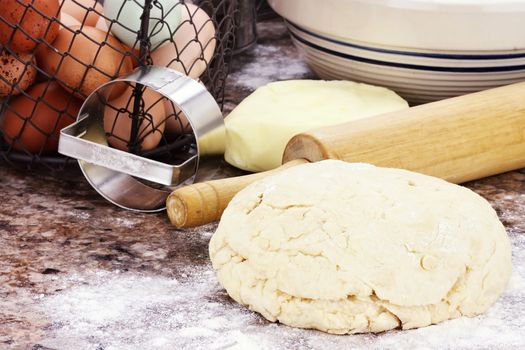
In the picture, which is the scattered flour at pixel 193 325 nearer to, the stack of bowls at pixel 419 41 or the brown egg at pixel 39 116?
the brown egg at pixel 39 116

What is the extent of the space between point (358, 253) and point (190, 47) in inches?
18.1

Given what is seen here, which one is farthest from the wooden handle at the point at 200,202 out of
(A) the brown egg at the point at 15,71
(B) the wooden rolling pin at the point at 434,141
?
(A) the brown egg at the point at 15,71

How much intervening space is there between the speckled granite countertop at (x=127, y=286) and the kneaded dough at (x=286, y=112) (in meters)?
0.16

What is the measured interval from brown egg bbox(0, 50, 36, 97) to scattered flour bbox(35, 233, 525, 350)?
0.95 feet

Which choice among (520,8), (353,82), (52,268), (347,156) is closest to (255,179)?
(347,156)

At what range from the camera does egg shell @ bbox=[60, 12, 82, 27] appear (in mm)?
1177

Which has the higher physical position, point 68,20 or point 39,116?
point 68,20

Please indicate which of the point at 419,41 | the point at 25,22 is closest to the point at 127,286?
the point at 25,22

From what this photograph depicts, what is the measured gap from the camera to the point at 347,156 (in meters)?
1.13

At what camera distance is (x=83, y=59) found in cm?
114

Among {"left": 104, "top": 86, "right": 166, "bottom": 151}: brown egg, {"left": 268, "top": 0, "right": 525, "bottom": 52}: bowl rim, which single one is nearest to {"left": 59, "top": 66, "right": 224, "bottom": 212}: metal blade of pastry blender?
{"left": 104, "top": 86, "right": 166, "bottom": 151}: brown egg

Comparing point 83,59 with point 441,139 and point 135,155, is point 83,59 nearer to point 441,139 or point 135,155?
point 135,155

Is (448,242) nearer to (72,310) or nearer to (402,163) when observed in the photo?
(402,163)

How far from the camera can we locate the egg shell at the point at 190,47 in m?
1.22
